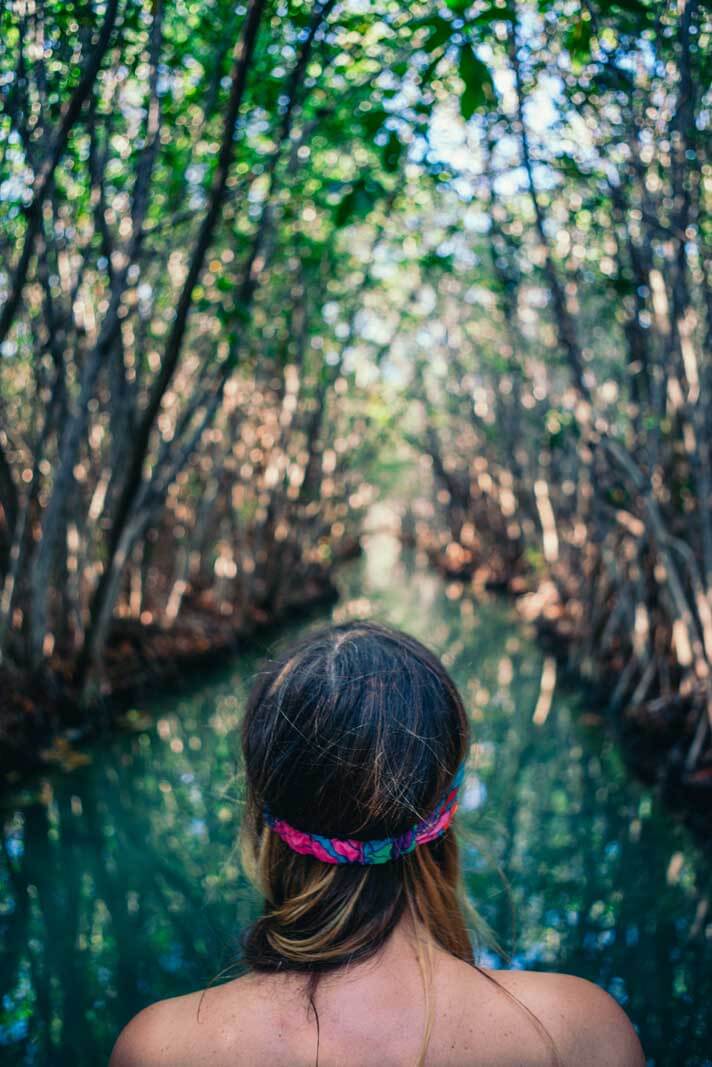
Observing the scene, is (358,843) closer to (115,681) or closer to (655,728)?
(655,728)

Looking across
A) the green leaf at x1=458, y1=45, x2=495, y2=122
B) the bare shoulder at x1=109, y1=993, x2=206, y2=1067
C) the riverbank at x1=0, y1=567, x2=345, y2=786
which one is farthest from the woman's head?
the riverbank at x1=0, y1=567, x2=345, y2=786

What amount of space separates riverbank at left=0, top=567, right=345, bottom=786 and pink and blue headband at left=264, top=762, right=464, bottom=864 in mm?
4848

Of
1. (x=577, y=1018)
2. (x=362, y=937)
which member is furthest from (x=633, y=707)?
(x=362, y=937)

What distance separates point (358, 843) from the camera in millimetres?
1367

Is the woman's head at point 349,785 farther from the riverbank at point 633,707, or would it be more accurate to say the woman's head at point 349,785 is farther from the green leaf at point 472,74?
the riverbank at point 633,707

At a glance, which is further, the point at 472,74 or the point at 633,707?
the point at 633,707

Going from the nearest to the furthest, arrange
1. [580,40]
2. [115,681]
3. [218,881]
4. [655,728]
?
[580,40]
[218,881]
[655,728]
[115,681]

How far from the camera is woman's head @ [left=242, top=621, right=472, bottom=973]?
1.36 metres

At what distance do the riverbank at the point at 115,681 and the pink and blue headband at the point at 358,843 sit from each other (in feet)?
15.9

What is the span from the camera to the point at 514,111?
6.90 meters

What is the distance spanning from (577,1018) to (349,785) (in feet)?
1.72

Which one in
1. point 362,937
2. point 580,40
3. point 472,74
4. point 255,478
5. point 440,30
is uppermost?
point 580,40

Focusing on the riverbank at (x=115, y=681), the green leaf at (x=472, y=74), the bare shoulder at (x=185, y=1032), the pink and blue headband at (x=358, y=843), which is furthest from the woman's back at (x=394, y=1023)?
the riverbank at (x=115, y=681)

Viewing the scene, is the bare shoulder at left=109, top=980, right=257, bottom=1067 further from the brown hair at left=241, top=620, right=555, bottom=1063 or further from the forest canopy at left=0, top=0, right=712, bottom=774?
the forest canopy at left=0, top=0, right=712, bottom=774
